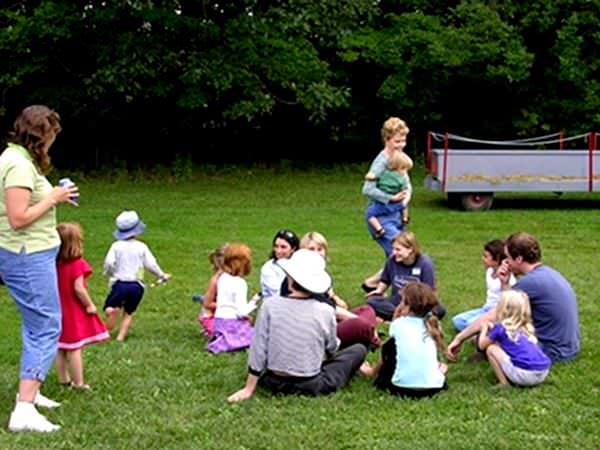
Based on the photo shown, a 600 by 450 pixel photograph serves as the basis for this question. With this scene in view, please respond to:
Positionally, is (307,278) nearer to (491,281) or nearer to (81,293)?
(81,293)

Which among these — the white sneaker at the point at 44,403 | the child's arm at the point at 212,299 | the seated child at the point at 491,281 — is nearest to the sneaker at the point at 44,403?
the white sneaker at the point at 44,403

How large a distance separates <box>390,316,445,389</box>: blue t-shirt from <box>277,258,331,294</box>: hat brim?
55 centimetres

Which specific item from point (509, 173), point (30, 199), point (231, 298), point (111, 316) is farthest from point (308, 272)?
point (509, 173)

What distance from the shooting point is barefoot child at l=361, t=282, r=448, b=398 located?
6.15m

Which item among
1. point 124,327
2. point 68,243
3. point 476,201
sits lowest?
point 476,201

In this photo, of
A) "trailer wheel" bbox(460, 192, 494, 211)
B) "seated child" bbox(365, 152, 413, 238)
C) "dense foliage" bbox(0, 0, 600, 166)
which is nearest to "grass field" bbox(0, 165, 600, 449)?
"seated child" bbox(365, 152, 413, 238)

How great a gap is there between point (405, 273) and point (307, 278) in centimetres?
234

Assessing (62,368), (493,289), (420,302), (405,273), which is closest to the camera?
(420,302)

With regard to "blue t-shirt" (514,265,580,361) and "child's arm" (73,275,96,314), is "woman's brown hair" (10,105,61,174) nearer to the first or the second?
"child's arm" (73,275,96,314)

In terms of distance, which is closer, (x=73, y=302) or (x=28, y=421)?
(x=28, y=421)

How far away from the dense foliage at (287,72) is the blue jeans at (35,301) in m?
15.5

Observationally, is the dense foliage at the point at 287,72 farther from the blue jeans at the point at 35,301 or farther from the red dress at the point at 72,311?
the blue jeans at the point at 35,301

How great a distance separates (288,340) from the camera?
611 centimetres

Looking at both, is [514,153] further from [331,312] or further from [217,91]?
[331,312]
